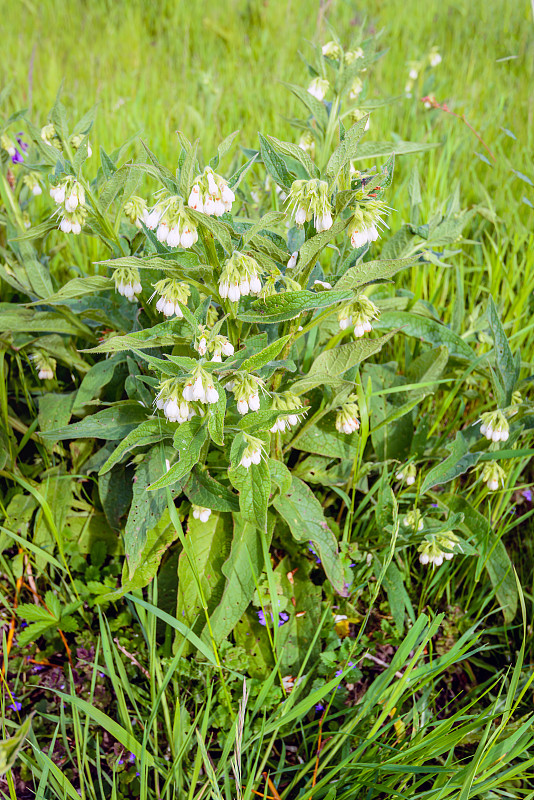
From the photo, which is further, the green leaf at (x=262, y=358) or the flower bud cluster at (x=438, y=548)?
the flower bud cluster at (x=438, y=548)

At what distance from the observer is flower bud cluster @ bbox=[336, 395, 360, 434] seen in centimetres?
165

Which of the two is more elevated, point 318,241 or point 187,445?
point 318,241

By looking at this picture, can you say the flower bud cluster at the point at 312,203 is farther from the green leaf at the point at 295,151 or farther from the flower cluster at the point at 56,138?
the flower cluster at the point at 56,138

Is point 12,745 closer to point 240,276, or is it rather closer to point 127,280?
point 240,276

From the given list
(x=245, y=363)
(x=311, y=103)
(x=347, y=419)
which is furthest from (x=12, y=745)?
(x=311, y=103)

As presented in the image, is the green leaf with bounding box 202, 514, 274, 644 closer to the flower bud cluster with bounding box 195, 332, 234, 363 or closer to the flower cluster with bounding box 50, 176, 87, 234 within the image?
the flower bud cluster with bounding box 195, 332, 234, 363

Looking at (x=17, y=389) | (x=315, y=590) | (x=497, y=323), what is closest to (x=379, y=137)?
(x=497, y=323)

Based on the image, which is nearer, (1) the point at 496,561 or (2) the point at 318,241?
(2) the point at 318,241

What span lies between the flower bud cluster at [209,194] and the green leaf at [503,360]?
83cm

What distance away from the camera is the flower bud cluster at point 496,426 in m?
1.61

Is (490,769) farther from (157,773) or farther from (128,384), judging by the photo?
(128,384)

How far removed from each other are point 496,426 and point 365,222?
27.4 inches

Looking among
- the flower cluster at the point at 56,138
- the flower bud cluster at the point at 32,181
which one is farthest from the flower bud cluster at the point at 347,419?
the flower bud cluster at the point at 32,181

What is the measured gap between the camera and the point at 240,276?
3.99 ft
